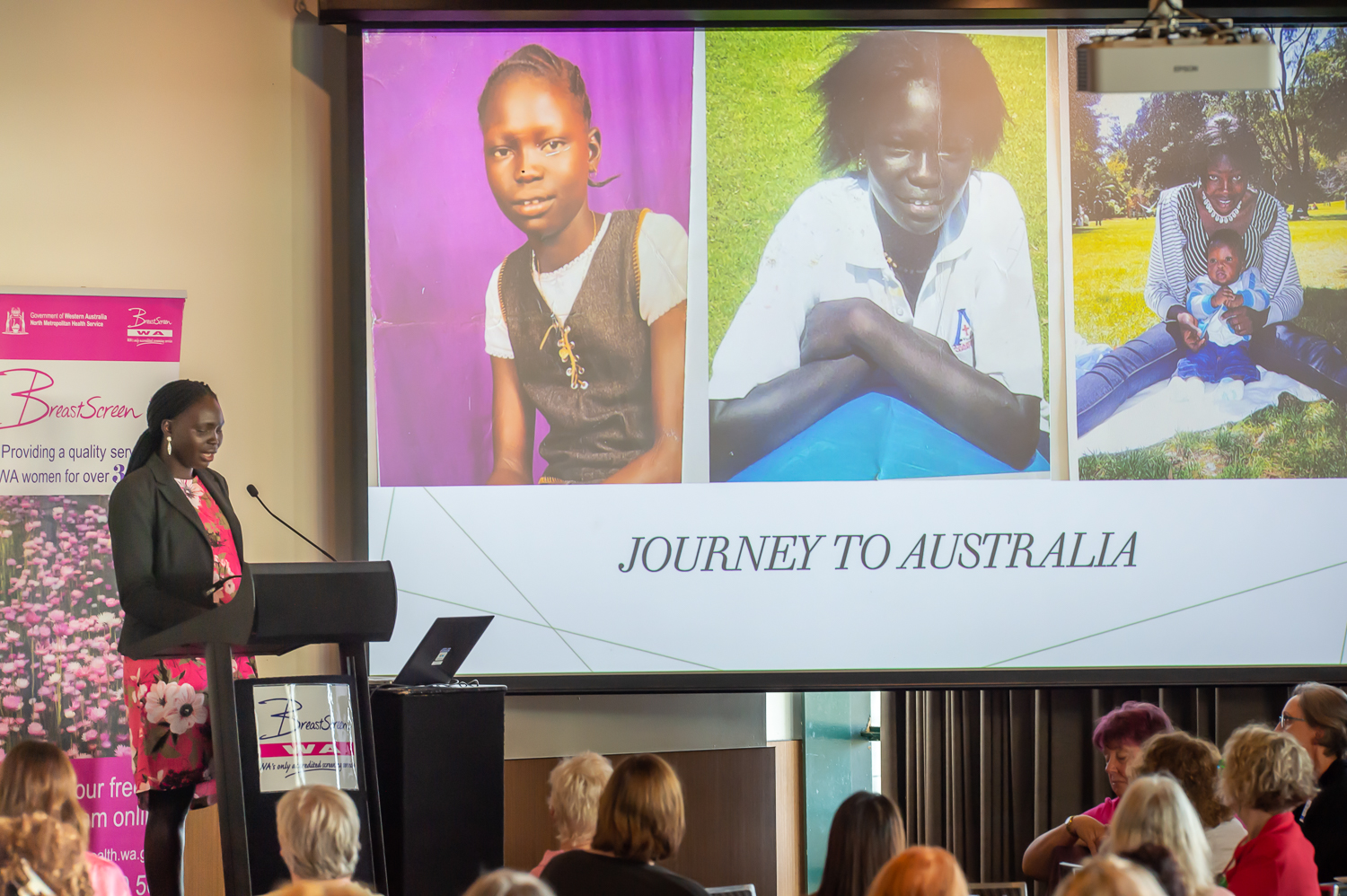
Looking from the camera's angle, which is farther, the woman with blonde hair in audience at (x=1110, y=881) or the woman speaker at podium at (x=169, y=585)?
the woman speaker at podium at (x=169, y=585)

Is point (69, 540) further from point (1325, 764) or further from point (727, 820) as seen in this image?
point (1325, 764)

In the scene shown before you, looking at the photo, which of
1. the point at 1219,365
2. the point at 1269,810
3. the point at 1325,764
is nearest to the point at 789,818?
the point at 1325,764

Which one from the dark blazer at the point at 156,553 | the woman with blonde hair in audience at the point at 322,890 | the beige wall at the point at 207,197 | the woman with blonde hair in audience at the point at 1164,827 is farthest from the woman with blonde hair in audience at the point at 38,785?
the woman with blonde hair in audience at the point at 1164,827

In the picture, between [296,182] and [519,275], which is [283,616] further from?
[296,182]

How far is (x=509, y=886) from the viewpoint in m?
1.78

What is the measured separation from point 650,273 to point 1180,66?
6.67 feet

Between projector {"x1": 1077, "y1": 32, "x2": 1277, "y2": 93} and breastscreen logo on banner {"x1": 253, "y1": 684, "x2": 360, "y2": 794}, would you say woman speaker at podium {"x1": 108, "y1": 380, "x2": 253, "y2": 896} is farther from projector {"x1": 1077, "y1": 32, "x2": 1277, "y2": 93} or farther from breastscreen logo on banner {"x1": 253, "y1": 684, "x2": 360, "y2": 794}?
projector {"x1": 1077, "y1": 32, "x2": 1277, "y2": 93}

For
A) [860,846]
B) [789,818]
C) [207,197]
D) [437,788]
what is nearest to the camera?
[860,846]

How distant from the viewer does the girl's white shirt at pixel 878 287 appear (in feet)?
14.9

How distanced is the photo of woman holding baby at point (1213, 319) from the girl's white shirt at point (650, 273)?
144 centimetres

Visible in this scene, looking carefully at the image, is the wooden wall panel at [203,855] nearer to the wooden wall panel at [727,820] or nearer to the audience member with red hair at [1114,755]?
the wooden wall panel at [727,820]

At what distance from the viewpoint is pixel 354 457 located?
14.7 ft

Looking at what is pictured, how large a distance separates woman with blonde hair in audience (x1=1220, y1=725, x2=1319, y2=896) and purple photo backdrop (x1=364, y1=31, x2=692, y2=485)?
8.10 feet

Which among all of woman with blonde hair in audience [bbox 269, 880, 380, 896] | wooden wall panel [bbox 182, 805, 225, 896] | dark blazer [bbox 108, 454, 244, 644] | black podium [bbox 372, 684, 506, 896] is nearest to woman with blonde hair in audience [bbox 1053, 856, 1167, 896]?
woman with blonde hair in audience [bbox 269, 880, 380, 896]
